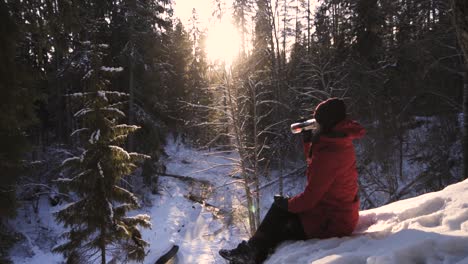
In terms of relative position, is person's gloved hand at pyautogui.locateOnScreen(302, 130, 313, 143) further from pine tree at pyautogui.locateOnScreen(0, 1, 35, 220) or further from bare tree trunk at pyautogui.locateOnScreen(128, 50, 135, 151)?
bare tree trunk at pyautogui.locateOnScreen(128, 50, 135, 151)

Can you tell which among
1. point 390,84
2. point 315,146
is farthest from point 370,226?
point 390,84

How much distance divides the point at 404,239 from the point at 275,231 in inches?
59.4

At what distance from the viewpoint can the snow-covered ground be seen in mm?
2693

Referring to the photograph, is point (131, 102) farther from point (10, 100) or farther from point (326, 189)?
point (326, 189)

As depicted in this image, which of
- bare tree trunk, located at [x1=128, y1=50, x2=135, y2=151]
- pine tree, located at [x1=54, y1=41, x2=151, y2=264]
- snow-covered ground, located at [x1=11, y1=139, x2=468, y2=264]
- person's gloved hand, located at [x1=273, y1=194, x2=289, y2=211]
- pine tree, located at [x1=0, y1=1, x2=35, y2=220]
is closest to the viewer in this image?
snow-covered ground, located at [x1=11, y1=139, x2=468, y2=264]

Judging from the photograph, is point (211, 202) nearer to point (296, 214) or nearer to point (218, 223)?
point (218, 223)

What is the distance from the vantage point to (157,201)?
67.4 ft

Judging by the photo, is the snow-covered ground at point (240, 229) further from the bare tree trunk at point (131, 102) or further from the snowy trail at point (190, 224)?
the bare tree trunk at point (131, 102)

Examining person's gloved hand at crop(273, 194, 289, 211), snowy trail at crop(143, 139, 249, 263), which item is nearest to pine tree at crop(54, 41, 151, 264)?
snowy trail at crop(143, 139, 249, 263)

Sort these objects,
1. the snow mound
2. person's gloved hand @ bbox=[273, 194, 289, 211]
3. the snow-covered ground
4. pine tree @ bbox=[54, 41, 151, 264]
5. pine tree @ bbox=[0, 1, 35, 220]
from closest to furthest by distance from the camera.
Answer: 1. the snow mound
2. the snow-covered ground
3. person's gloved hand @ bbox=[273, 194, 289, 211]
4. pine tree @ bbox=[0, 1, 35, 220]
5. pine tree @ bbox=[54, 41, 151, 264]

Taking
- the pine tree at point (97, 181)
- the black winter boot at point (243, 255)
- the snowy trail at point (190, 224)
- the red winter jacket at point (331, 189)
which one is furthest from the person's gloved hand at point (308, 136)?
the snowy trail at point (190, 224)

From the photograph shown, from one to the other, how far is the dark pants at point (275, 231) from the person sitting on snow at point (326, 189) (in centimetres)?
1

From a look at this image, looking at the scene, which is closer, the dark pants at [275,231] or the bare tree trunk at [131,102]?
the dark pants at [275,231]

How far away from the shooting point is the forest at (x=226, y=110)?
9.49 meters
